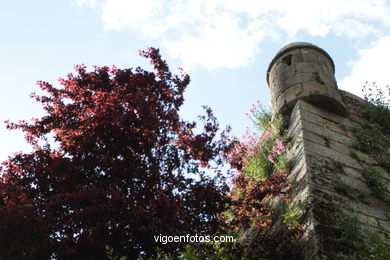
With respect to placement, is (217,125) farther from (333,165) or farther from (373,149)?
(373,149)

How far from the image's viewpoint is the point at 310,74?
652 cm

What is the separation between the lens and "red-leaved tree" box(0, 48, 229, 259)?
3.41 m

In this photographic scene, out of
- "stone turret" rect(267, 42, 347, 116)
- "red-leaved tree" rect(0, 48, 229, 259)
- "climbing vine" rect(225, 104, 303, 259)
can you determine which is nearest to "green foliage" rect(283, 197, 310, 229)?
"climbing vine" rect(225, 104, 303, 259)

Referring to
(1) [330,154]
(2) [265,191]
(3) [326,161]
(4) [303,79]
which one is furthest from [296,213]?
(4) [303,79]

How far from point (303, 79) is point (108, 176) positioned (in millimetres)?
3836

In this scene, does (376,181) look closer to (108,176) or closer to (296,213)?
(296,213)

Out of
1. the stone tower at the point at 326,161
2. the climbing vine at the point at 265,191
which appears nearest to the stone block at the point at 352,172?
the stone tower at the point at 326,161

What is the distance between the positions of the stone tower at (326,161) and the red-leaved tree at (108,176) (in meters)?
0.98

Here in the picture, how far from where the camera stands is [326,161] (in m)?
4.99

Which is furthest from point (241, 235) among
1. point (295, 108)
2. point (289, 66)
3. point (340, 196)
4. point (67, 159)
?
point (289, 66)

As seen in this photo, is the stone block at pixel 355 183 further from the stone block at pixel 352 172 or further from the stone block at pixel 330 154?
the stone block at pixel 330 154

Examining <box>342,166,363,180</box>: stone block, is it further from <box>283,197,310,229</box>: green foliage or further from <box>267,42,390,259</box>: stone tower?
<box>283,197,310,229</box>: green foliage

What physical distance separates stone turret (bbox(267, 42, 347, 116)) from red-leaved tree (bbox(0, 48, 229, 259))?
2.01 m

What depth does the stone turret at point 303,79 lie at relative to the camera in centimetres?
630
